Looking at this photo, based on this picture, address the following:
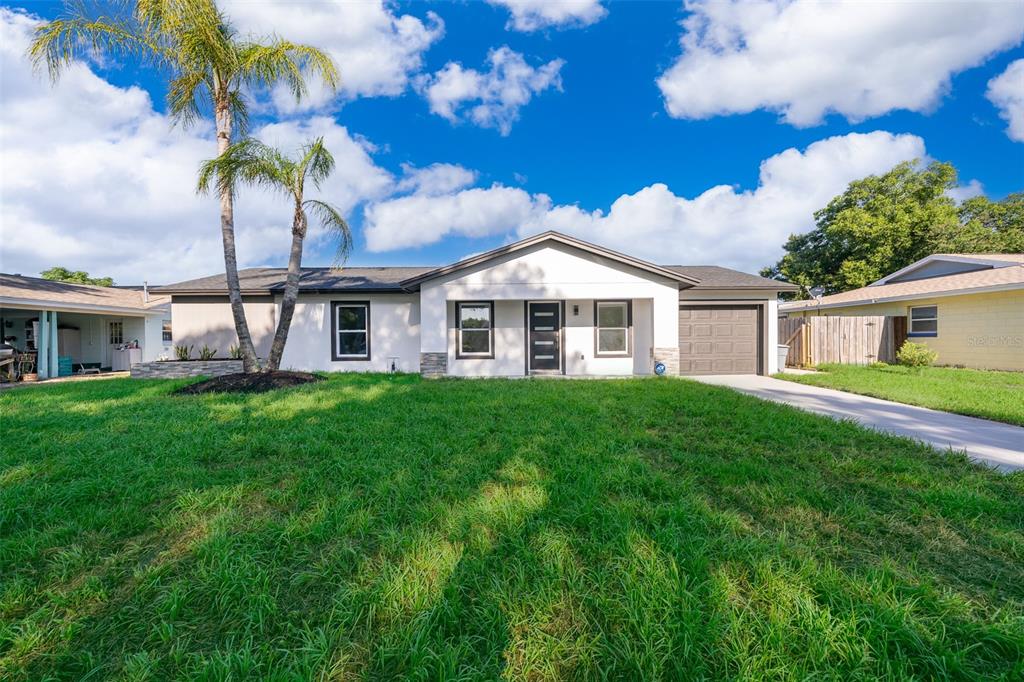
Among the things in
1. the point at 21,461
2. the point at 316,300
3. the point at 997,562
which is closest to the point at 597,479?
the point at 997,562

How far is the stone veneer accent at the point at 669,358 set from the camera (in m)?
10.6

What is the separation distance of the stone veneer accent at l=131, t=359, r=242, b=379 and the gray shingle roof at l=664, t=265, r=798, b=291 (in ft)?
42.7

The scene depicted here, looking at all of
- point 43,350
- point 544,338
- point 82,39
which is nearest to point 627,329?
point 544,338

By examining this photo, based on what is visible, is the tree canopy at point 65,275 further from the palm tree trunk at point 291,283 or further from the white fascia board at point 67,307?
the palm tree trunk at point 291,283

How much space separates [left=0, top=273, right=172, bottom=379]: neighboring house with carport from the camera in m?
12.5

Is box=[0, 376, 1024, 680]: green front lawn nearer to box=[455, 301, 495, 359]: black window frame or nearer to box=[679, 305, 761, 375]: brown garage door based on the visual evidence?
box=[455, 301, 495, 359]: black window frame

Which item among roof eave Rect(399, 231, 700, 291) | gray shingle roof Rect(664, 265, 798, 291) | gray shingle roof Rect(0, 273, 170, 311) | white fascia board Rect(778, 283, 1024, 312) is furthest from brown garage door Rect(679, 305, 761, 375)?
gray shingle roof Rect(0, 273, 170, 311)

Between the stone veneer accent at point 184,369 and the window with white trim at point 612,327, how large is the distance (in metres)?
10.3

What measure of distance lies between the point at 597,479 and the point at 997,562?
2595mm

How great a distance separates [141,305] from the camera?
16.0 m

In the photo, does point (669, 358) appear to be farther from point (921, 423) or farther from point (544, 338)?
point (921, 423)

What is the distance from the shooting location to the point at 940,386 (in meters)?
8.95

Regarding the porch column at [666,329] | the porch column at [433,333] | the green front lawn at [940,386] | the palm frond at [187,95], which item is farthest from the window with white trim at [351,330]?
the green front lawn at [940,386]

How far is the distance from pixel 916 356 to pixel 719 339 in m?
6.63
